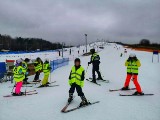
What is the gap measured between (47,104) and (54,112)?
106 centimetres

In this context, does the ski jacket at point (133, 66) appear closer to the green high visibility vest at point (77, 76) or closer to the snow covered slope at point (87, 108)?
the snow covered slope at point (87, 108)

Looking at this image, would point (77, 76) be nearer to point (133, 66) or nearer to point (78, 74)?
point (78, 74)

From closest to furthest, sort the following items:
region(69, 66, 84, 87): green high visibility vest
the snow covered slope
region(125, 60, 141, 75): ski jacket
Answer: the snow covered slope → region(69, 66, 84, 87): green high visibility vest → region(125, 60, 141, 75): ski jacket

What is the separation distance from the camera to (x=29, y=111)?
7.48 meters

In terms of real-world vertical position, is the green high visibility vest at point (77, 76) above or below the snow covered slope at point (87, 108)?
above

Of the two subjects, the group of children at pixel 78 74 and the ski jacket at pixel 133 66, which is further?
the ski jacket at pixel 133 66

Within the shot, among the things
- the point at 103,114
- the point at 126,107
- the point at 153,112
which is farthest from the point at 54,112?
the point at 153,112

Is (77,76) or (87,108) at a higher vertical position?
(77,76)

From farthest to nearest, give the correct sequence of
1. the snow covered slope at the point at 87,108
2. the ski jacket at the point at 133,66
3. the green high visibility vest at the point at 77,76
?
the ski jacket at the point at 133,66 < the green high visibility vest at the point at 77,76 < the snow covered slope at the point at 87,108

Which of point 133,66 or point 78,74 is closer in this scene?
point 78,74

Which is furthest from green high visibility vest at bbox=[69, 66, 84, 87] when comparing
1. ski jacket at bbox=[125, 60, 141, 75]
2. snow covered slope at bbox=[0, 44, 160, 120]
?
ski jacket at bbox=[125, 60, 141, 75]

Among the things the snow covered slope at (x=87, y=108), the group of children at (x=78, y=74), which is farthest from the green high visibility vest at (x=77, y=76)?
the snow covered slope at (x=87, y=108)

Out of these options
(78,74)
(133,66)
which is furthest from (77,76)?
(133,66)

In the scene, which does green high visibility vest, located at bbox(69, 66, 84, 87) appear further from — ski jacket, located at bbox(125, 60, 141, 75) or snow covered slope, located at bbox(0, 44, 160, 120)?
ski jacket, located at bbox(125, 60, 141, 75)
